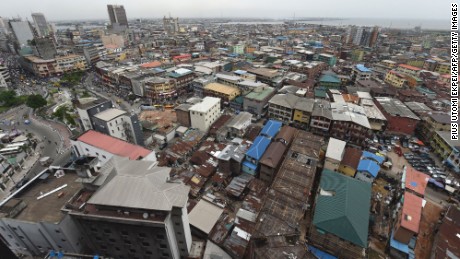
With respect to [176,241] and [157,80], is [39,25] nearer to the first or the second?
[157,80]

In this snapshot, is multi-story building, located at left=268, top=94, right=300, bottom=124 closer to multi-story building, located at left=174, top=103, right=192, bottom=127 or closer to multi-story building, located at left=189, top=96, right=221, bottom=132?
multi-story building, located at left=189, top=96, right=221, bottom=132

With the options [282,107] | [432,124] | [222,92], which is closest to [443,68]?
[432,124]

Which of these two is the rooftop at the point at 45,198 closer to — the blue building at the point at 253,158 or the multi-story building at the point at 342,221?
the blue building at the point at 253,158

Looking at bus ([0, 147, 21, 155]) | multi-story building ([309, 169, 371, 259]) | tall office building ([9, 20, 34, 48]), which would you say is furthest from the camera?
tall office building ([9, 20, 34, 48])

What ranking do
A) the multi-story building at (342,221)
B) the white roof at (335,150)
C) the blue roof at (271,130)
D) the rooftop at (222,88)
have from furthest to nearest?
1. the rooftop at (222,88)
2. the blue roof at (271,130)
3. the white roof at (335,150)
4. the multi-story building at (342,221)

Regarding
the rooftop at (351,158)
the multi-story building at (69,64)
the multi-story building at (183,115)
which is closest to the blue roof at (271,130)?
the rooftop at (351,158)

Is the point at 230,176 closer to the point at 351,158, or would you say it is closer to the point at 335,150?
the point at 335,150

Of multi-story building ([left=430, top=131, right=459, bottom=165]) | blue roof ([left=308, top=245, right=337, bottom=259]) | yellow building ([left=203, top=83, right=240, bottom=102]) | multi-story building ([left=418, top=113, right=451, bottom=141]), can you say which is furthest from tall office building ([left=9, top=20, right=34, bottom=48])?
multi-story building ([left=430, top=131, right=459, bottom=165])
